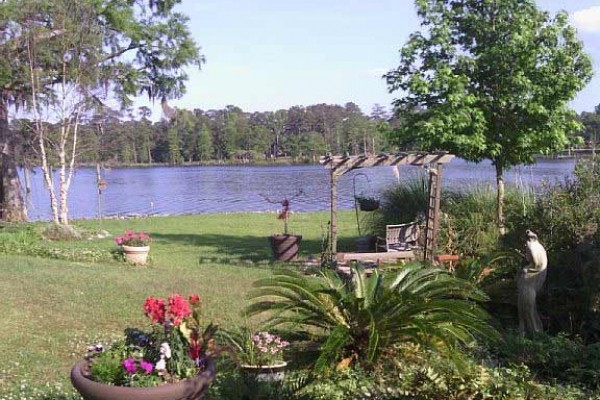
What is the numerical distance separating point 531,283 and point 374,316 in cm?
241

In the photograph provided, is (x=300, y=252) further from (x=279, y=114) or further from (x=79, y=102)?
(x=279, y=114)

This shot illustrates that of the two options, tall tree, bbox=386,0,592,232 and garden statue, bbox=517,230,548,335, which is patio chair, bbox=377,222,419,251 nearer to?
tall tree, bbox=386,0,592,232

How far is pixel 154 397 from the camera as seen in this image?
3.19 m

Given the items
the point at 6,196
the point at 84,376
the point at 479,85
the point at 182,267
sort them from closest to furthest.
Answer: the point at 84,376, the point at 182,267, the point at 479,85, the point at 6,196

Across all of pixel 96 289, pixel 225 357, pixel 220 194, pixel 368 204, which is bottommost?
pixel 220 194

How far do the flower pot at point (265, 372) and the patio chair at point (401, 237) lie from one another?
6.72 m

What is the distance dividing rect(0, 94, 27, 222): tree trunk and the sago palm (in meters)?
17.1

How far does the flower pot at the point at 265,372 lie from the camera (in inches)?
176

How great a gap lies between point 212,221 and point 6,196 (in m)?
6.51

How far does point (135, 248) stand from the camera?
11805 millimetres

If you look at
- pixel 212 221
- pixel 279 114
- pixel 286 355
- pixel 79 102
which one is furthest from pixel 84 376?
pixel 279 114

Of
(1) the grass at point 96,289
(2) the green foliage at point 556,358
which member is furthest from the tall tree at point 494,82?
(2) the green foliage at point 556,358

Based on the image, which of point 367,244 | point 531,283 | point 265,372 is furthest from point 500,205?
point 265,372

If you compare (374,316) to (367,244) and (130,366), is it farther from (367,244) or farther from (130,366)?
(367,244)
